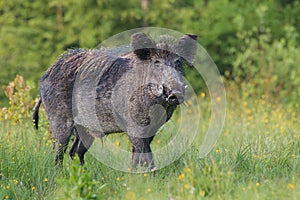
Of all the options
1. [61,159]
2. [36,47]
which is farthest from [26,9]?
[61,159]

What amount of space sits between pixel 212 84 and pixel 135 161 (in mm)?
6976

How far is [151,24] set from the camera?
46.7ft

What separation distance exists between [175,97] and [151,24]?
886cm

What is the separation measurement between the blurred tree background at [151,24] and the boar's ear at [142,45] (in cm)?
677

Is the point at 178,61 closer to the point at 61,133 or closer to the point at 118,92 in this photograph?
the point at 118,92

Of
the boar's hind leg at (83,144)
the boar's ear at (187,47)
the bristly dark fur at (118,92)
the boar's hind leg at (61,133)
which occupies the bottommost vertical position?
the boar's hind leg at (83,144)

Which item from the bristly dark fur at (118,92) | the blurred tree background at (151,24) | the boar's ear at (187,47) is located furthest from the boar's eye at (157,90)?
the blurred tree background at (151,24)

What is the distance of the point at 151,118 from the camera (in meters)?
5.95

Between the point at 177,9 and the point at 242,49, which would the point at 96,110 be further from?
the point at 177,9

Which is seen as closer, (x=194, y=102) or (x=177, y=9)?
(x=194, y=102)

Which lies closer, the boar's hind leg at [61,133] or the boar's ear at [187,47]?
the boar's ear at [187,47]

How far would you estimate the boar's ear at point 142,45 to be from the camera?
233 inches

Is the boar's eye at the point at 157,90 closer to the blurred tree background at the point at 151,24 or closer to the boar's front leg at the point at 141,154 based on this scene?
the boar's front leg at the point at 141,154

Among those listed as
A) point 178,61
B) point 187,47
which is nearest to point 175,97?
point 178,61
